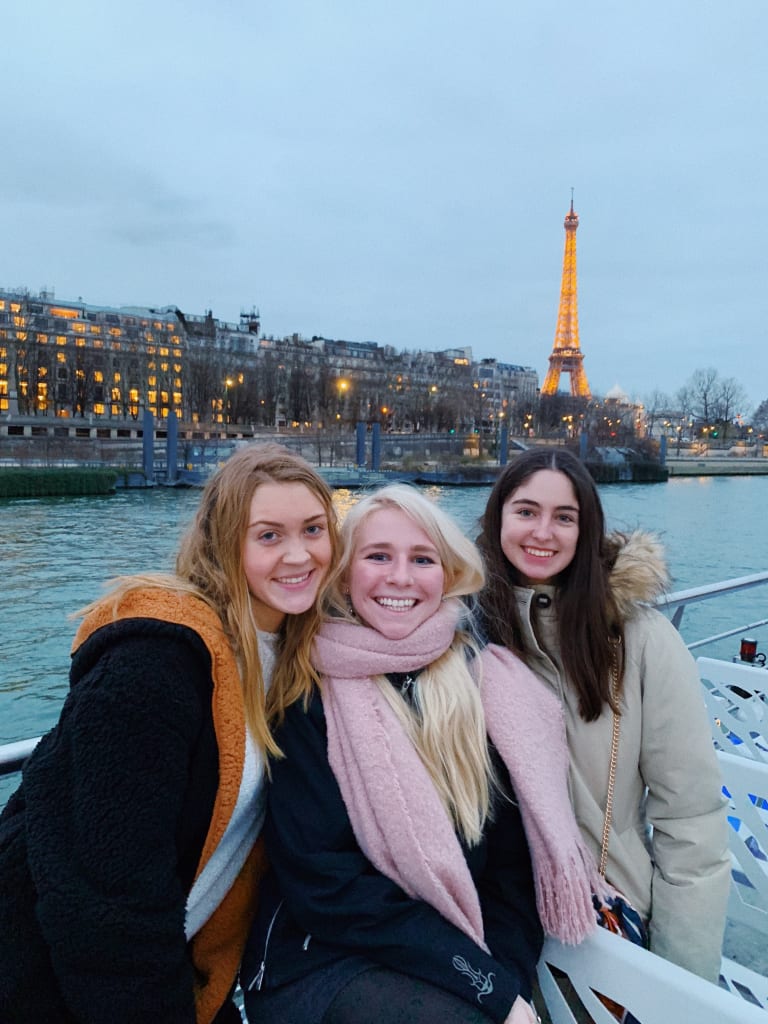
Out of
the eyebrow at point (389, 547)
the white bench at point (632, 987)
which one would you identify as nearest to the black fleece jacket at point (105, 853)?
the eyebrow at point (389, 547)

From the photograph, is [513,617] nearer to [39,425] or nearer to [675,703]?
[675,703]

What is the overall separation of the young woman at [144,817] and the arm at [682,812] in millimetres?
939

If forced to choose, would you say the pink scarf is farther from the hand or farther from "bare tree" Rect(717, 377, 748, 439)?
"bare tree" Rect(717, 377, 748, 439)

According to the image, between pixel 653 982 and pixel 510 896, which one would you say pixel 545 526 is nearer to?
pixel 510 896

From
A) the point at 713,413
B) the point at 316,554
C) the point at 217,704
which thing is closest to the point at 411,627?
the point at 316,554

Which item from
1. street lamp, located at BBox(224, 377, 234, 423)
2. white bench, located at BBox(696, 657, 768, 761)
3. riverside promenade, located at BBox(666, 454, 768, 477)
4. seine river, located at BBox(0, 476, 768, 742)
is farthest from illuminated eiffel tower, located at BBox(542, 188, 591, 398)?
white bench, located at BBox(696, 657, 768, 761)

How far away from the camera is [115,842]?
1118 millimetres

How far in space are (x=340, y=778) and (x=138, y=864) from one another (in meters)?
0.42

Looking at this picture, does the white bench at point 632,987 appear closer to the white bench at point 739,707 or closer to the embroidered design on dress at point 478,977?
the embroidered design on dress at point 478,977

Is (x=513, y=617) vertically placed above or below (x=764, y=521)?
above

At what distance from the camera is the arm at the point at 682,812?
5.16 ft

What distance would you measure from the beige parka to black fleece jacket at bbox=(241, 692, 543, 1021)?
1.04ft

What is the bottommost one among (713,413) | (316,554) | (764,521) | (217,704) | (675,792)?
(764,521)

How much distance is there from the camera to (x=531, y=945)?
1463 mm
